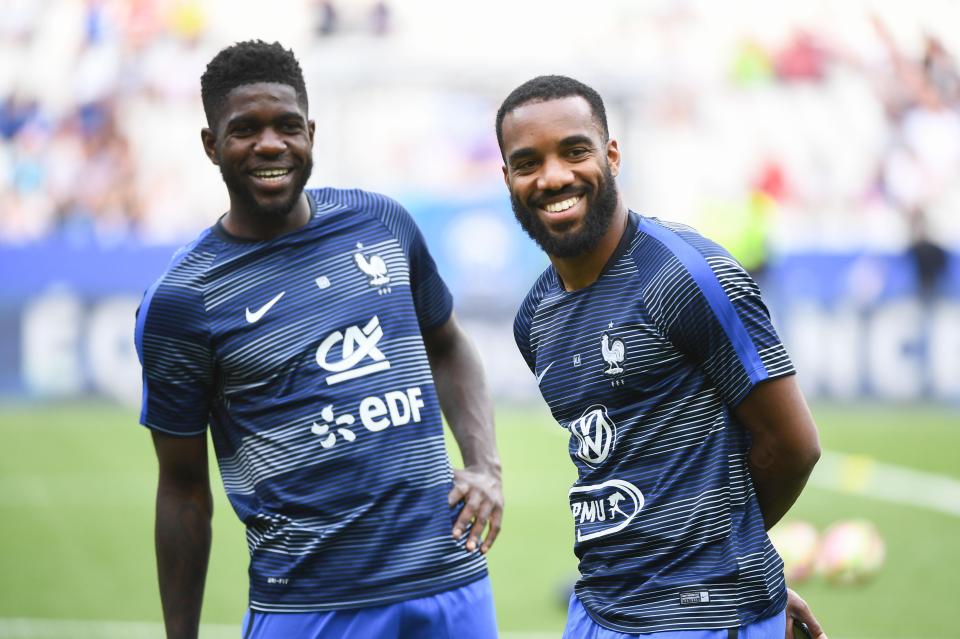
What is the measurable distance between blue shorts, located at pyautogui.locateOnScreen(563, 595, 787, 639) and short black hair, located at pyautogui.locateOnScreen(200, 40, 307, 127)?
1472 mm

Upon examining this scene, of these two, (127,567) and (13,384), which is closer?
(127,567)

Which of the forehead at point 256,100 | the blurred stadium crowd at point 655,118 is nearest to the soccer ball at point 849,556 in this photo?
the forehead at point 256,100

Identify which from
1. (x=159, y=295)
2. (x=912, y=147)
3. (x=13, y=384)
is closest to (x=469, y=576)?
(x=159, y=295)

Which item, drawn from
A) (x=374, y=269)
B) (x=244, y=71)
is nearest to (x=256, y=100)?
(x=244, y=71)

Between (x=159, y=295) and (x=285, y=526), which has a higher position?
(x=159, y=295)

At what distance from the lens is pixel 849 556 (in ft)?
24.8

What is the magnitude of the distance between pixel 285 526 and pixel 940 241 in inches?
454

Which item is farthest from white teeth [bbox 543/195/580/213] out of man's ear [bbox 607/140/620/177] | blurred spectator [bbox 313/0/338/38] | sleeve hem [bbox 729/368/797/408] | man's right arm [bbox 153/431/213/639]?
blurred spectator [bbox 313/0/338/38]

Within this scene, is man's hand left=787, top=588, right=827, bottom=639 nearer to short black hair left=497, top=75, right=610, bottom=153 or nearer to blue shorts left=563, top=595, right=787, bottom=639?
blue shorts left=563, top=595, right=787, bottom=639

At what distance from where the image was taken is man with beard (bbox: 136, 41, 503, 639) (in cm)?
316

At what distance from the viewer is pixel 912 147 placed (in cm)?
1534

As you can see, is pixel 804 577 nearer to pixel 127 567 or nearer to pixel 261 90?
pixel 127 567

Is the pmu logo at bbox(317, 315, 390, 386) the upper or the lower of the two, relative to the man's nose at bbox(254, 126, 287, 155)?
lower

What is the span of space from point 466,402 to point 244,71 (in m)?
1.12
